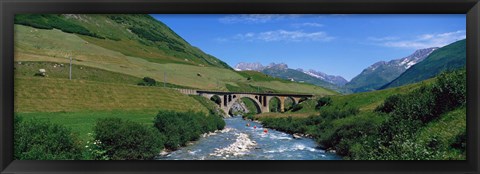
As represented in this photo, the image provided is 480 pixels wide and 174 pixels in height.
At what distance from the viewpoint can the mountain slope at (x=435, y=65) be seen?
17.3ft

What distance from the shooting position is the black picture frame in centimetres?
387

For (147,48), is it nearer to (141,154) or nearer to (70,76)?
(70,76)

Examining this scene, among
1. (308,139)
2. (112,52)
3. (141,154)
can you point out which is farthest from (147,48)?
(308,139)

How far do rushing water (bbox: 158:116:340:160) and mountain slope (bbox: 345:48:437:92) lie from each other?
1591mm

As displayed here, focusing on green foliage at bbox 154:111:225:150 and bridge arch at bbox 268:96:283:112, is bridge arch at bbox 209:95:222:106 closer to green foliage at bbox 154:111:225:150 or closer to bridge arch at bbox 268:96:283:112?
green foliage at bbox 154:111:225:150

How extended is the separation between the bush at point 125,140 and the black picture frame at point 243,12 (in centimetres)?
211

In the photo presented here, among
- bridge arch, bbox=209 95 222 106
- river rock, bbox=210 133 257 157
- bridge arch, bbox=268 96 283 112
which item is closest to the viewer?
river rock, bbox=210 133 257 157

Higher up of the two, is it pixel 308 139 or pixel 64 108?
pixel 64 108

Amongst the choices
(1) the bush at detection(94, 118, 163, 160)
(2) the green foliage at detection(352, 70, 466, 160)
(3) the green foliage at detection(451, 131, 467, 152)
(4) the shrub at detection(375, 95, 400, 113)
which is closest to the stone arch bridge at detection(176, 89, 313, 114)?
(4) the shrub at detection(375, 95, 400, 113)

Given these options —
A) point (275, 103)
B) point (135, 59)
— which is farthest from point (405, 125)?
point (135, 59)

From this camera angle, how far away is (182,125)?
9.66 metres

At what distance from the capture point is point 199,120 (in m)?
10.4

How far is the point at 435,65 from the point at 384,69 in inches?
55.7

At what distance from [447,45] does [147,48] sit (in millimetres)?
6135
